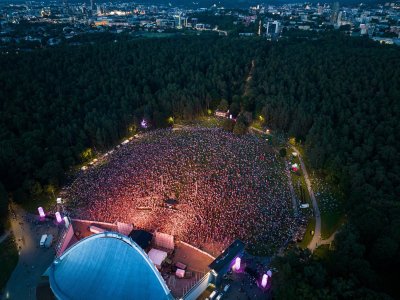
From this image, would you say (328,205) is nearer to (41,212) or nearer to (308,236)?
(308,236)

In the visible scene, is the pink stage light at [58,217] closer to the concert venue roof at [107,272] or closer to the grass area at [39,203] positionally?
the grass area at [39,203]

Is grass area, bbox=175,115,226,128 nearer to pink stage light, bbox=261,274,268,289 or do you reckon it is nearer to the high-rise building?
pink stage light, bbox=261,274,268,289

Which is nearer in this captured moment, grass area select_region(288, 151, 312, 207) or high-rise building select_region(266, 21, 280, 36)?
grass area select_region(288, 151, 312, 207)

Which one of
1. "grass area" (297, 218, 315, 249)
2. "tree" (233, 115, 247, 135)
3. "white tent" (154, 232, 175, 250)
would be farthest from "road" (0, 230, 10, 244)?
"tree" (233, 115, 247, 135)

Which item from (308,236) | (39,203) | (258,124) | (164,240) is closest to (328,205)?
(308,236)

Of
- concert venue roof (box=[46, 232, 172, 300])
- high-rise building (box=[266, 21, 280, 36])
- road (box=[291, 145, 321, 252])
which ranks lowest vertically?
road (box=[291, 145, 321, 252])

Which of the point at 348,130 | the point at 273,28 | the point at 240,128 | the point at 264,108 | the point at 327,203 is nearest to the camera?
the point at 327,203

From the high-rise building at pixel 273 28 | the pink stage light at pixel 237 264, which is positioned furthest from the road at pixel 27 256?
the high-rise building at pixel 273 28
